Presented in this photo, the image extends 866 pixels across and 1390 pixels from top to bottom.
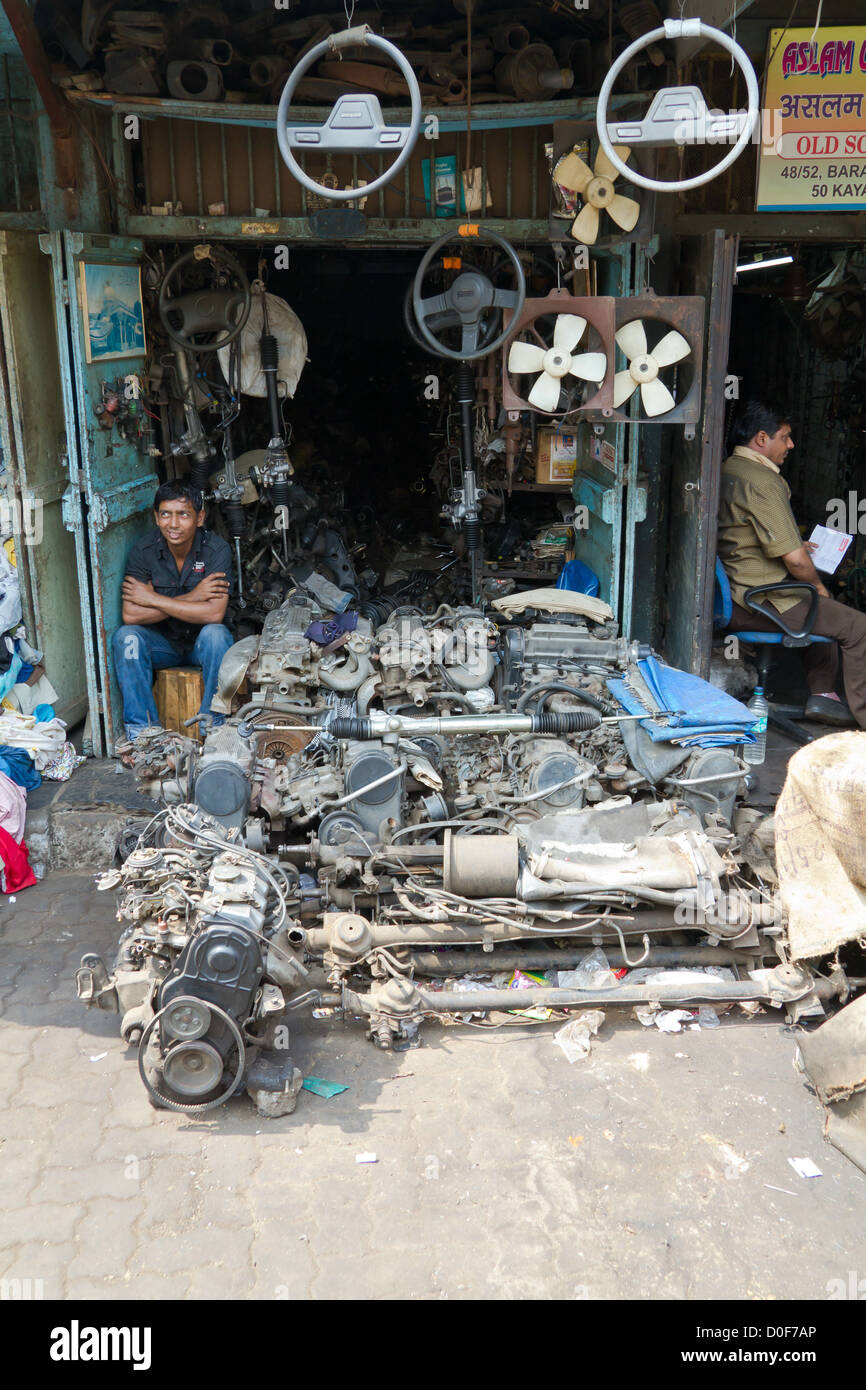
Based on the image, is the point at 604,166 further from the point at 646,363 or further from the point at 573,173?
the point at 646,363

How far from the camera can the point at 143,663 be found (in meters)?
6.02

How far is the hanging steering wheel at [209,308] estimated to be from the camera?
6508mm

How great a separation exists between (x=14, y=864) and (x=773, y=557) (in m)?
4.28

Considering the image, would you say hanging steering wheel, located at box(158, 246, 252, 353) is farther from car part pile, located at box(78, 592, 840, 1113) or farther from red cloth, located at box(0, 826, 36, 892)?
red cloth, located at box(0, 826, 36, 892)

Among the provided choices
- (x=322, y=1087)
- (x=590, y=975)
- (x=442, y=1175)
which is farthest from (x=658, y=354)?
(x=442, y=1175)

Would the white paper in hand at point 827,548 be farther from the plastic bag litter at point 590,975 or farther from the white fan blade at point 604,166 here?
the plastic bag litter at point 590,975

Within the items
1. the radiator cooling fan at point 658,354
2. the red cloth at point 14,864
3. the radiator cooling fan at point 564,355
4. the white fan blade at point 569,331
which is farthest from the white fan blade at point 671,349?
the red cloth at point 14,864

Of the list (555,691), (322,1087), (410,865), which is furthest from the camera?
(555,691)

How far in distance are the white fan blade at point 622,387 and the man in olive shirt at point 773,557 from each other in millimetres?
1018

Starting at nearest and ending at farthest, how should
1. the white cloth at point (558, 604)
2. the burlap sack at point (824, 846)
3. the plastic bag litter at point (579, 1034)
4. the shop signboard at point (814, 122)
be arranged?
1. the burlap sack at point (824, 846)
2. the plastic bag litter at point (579, 1034)
3. the shop signboard at point (814, 122)
4. the white cloth at point (558, 604)

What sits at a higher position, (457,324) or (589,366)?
(457,324)

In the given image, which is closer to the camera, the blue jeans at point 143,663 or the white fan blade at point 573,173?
the white fan blade at point 573,173

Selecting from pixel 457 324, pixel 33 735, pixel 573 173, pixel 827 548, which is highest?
pixel 573 173

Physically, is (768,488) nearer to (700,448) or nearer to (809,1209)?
(700,448)
